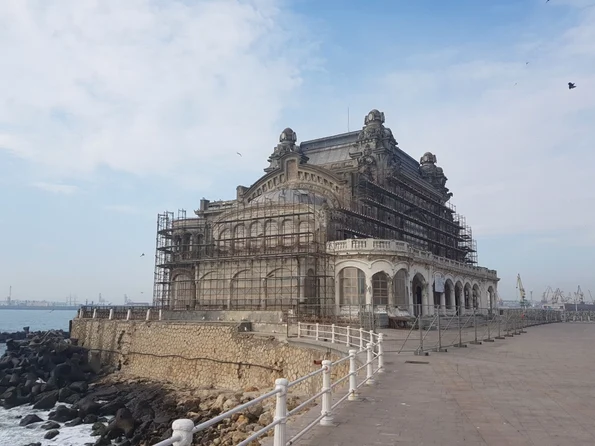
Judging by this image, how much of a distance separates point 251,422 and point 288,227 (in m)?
26.0

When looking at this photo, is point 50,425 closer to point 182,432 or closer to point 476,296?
point 182,432

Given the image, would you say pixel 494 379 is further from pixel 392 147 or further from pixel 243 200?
pixel 392 147

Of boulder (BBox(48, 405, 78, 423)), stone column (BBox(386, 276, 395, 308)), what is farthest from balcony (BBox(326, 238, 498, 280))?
boulder (BBox(48, 405, 78, 423))

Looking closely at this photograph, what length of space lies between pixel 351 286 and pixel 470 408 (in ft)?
89.3

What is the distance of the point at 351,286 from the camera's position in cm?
3694

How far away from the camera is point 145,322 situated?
3472 cm

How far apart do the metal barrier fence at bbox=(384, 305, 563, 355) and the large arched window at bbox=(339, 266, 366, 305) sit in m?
4.19

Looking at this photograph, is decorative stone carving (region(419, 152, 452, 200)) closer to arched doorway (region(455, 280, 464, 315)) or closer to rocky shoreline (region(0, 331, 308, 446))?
arched doorway (region(455, 280, 464, 315))

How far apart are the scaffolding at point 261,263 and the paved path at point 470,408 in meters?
19.9

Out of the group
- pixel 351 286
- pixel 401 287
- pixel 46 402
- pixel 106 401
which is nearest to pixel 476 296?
pixel 401 287

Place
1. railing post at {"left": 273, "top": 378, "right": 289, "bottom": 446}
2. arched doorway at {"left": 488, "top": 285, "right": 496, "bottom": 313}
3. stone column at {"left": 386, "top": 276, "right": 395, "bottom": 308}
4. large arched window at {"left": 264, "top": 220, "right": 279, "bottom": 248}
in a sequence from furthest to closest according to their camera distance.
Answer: arched doorway at {"left": 488, "top": 285, "right": 496, "bottom": 313}, large arched window at {"left": 264, "top": 220, "right": 279, "bottom": 248}, stone column at {"left": 386, "top": 276, "right": 395, "bottom": 308}, railing post at {"left": 273, "top": 378, "right": 289, "bottom": 446}

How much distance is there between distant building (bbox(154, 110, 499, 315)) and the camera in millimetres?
37188

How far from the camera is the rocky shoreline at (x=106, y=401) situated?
1772 centimetres

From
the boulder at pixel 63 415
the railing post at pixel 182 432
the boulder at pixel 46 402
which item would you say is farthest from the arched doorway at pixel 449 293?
the railing post at pixel 182 432
